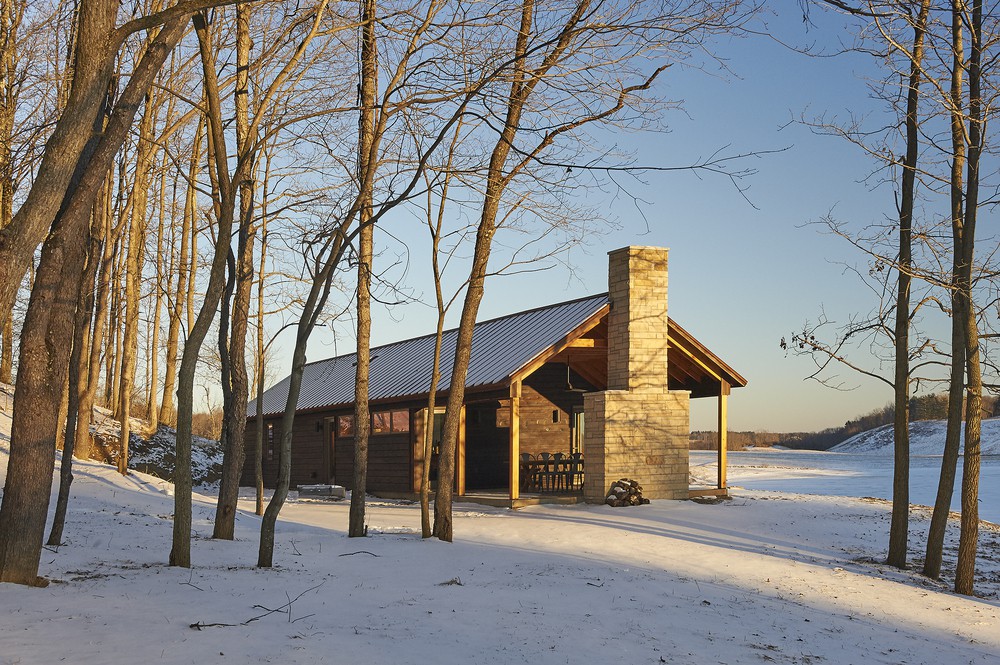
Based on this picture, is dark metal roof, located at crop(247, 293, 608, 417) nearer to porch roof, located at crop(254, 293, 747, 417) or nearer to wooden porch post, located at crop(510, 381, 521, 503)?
porch roof, located at crop(254, 293, 747, 417)

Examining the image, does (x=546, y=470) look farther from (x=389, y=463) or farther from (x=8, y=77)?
(x=8, y=77)

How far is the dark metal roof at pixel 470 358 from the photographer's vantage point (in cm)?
1975

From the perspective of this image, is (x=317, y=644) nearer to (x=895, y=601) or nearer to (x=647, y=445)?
(x=895, y=601)

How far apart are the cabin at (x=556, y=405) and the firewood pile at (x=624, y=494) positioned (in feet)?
0.82

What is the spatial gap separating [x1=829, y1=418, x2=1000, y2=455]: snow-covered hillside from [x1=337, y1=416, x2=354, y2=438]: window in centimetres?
4947

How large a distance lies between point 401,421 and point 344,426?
3981 millimetres

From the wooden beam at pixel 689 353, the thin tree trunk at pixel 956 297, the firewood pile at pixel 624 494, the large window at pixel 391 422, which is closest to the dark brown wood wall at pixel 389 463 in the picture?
the large window at pixel 391 422

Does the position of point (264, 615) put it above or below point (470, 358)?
below

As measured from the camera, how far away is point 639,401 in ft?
62.1

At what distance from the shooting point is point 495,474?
80.7 ft

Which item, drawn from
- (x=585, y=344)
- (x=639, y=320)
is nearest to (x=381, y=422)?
(x=585, y=344)

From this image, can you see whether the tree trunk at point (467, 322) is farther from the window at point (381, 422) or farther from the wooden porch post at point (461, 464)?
the window at point (381, 422)

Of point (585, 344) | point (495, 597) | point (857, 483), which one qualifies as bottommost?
point (857, 483)

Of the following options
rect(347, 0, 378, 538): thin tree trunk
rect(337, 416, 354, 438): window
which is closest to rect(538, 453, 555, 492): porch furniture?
rect(337, 416, 354, 438): window
